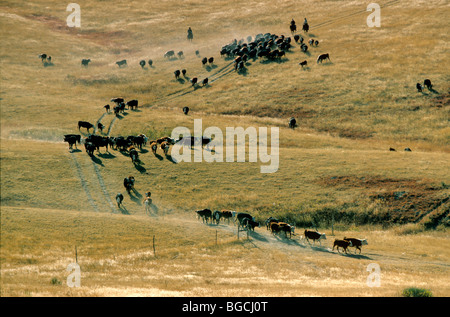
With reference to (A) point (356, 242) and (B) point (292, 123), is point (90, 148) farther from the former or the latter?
(A) point (356, 242)

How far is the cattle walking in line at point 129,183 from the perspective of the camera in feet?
139

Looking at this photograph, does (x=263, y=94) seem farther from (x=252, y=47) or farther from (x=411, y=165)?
(x=411, y=165)

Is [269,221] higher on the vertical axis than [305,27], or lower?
lower

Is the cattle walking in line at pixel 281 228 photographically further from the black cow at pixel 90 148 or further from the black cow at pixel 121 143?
the black cow at pixel 90 148

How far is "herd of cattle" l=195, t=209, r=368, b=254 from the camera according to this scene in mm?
33006

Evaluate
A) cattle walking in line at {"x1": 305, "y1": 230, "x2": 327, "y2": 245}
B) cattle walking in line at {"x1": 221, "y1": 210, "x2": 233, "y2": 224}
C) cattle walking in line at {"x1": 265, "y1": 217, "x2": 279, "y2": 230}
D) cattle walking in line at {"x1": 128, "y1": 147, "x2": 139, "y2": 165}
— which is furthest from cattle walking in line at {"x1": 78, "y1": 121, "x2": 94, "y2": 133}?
cattle walking in line at {"x1": 305, "y1": 230, "x2": 327, "y2": 245}

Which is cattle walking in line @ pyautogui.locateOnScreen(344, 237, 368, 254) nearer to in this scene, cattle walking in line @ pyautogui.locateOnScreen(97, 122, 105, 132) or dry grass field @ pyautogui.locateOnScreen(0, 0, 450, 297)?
dry grass field @ pyautogui.locateOnScreen(0, 0, 450, 297)

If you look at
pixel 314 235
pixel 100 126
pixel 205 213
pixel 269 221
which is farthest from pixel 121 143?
pixel 314 235

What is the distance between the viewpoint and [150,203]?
131 feet
